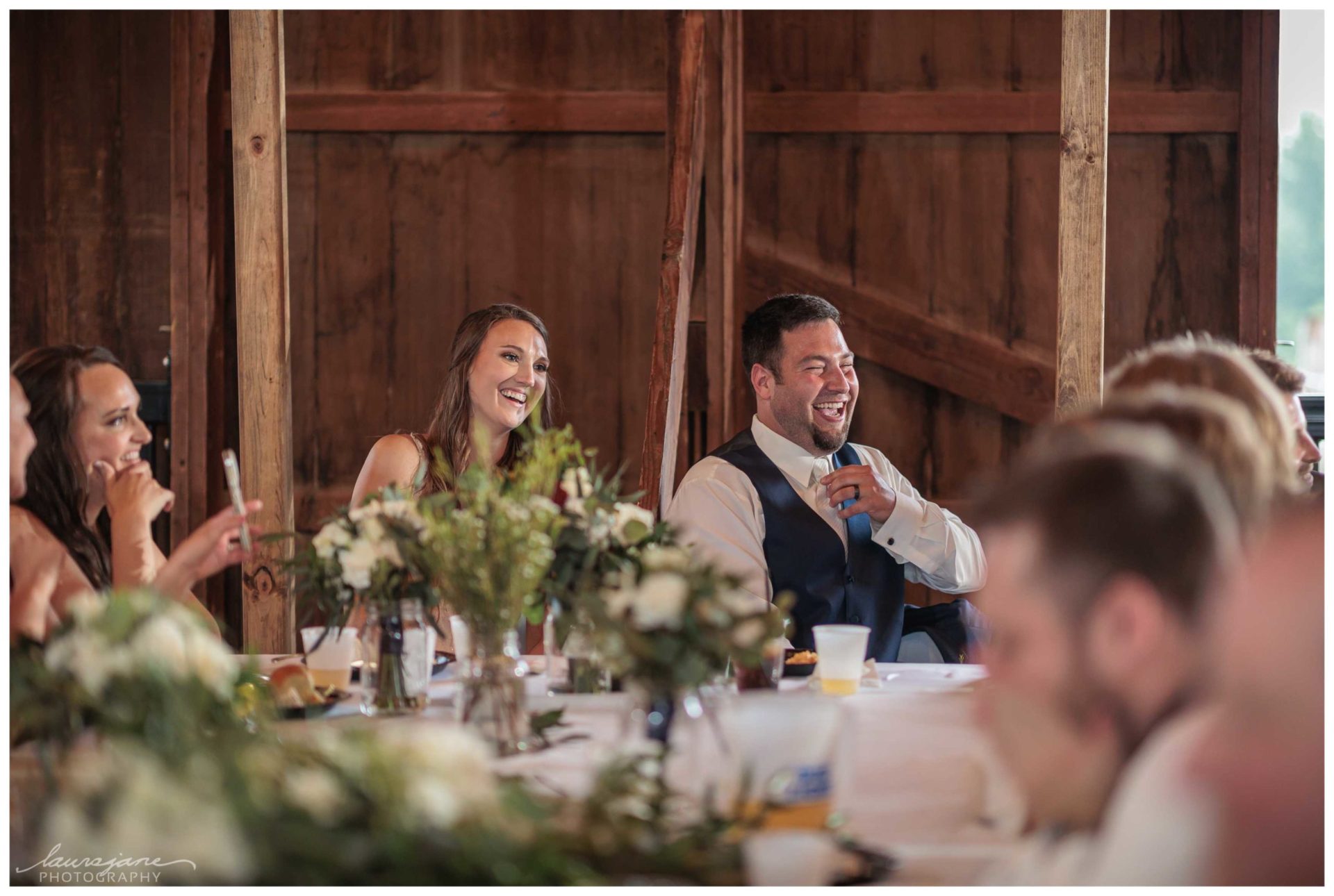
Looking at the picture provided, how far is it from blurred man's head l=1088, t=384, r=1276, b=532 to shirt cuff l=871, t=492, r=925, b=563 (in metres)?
1.61

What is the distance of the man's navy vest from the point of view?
2738mm

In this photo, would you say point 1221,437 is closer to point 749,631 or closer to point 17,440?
point 749,631

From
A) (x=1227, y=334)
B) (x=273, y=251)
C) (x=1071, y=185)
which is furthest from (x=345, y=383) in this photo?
(x=1227, y=334)

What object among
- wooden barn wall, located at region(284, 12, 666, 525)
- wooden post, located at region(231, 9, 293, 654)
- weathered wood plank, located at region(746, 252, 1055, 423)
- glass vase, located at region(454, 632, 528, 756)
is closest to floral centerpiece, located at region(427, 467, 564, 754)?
glass vase, located at region(454, 632, 528, 756)

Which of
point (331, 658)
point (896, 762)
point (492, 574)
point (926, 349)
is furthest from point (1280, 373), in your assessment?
point (926, 349)

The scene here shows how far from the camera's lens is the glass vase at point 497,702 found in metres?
1.53

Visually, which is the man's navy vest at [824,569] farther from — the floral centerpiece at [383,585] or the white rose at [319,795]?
the white rose at [319,795]

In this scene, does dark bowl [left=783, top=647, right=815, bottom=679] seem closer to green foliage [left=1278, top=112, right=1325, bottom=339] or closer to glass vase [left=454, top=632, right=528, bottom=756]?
glass vase [left=454, top=632, right=528, bottom=756]

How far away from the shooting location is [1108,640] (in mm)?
905

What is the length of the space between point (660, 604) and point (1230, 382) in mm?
658

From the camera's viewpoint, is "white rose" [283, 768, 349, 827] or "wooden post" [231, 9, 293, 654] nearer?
"white rose" [283, 768, 349, 827]

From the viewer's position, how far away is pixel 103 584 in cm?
193

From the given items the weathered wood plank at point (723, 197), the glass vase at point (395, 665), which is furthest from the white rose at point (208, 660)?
the weathered wood plank at point (723, 197)

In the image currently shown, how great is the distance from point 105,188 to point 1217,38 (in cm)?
354
